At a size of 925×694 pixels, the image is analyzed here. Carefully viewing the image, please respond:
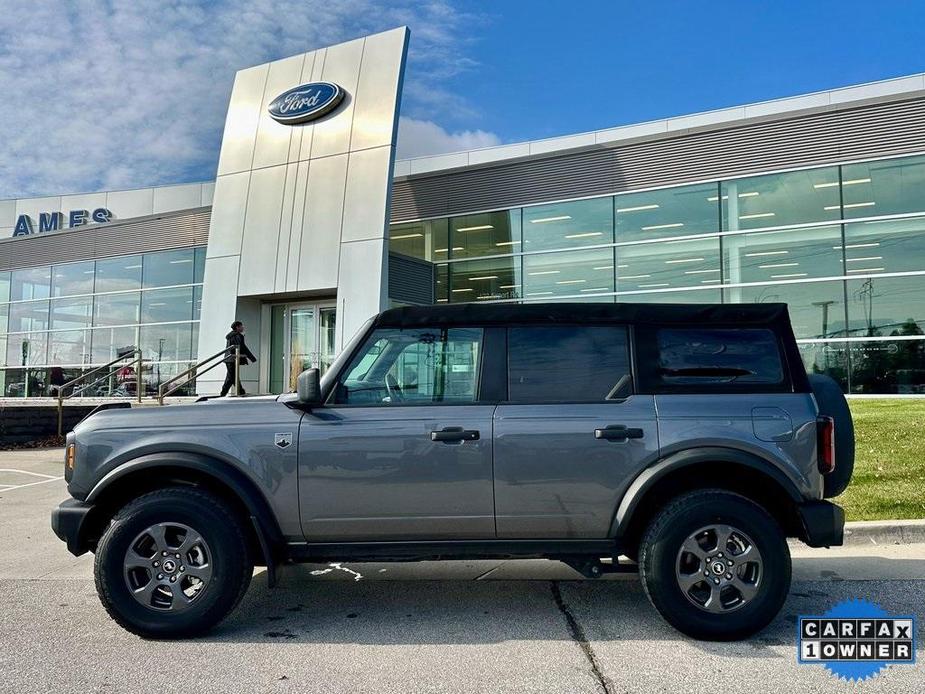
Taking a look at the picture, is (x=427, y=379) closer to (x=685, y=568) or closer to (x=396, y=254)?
(x=685, y=568)

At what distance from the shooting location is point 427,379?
14.6ft

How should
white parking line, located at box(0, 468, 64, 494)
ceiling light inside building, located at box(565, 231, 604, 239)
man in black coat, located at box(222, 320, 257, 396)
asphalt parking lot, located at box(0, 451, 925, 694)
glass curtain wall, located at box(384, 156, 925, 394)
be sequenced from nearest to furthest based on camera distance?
asphalt parking lot, located at box(0, 451, 925, 694), white parking line, located at box(0, 468, 64, 494), glass curtain wall, located at box(384, 156, 925, 394), man in black coat, located at box(222, 320, 257, 396), ceiling light inside building, located at box(565, 231, 604, 239)

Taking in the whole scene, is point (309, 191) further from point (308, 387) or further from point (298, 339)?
point (308, 387)

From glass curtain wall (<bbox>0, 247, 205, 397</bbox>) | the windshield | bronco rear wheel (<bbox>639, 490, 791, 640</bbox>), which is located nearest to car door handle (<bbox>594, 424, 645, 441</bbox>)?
bronco rear wheel (<bbox>639, 490, 791, 640</bbox>)

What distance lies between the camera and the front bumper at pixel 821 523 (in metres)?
4.12

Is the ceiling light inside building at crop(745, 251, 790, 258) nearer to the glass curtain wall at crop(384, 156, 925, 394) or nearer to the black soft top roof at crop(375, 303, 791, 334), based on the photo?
the glass curtain wall at crop(384, 156, 925, 394)

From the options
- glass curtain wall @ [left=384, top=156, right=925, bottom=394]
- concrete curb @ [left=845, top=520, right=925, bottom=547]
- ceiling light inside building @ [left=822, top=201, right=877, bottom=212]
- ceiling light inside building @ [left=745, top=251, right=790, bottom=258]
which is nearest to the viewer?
concrete curb @ [left=845, top=520, right=925, bottom=547]

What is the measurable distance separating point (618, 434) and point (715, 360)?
2.62ft

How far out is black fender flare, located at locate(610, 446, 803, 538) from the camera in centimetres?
414

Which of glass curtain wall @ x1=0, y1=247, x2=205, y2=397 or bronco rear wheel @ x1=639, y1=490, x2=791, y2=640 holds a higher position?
glass curtain wall @ x1=0, y1=247, x2=205, y2=397

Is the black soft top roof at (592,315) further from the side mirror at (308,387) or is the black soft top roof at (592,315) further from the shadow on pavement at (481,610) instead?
the shadow on pavement at (481,610)

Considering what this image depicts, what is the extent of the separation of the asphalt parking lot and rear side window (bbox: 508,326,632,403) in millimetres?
1395

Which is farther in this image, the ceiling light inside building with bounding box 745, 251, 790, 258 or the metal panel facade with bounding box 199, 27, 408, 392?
the metal panel facade with bounding box 199, 27, 408, 392

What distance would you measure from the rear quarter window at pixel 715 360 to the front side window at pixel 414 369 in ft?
3.51
